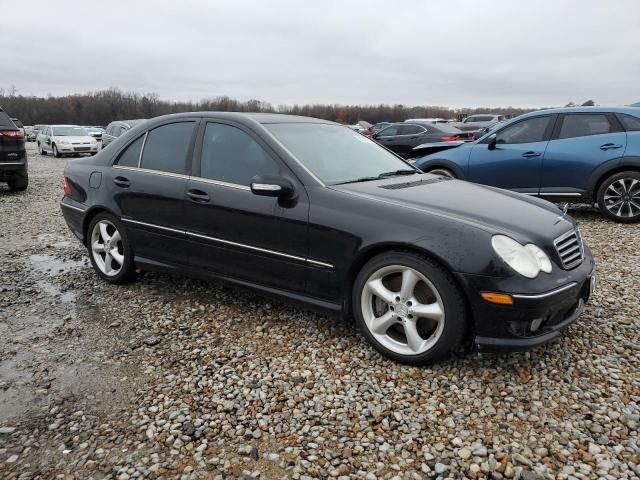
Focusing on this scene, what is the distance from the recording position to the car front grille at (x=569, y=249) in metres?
3.00

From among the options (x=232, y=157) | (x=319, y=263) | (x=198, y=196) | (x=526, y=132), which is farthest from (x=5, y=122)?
(x=526, y=132)

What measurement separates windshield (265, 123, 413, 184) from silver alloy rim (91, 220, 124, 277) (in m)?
1.85

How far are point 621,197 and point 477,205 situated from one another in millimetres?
4740

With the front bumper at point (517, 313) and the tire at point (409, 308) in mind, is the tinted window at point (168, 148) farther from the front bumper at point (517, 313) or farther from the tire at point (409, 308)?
the front bumper at point (517, 313)

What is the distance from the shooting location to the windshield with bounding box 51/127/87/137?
2348 cm

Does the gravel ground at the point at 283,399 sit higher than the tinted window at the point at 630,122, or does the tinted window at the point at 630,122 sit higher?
the tinted window at the point at 630,122

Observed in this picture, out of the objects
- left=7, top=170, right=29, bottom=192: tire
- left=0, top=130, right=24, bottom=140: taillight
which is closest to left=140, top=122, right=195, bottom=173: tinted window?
left=0, top=130, right=24, bottom=140: taillight

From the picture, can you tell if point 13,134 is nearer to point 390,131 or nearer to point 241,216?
point 241,216

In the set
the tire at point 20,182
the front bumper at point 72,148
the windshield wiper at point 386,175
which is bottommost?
the tire at point 20,182

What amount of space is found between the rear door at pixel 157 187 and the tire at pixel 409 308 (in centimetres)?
165

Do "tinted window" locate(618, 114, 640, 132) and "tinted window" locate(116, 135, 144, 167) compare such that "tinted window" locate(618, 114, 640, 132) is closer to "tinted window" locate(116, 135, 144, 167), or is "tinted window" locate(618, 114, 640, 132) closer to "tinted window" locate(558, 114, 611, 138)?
"tinted window" locate(558, 114, 611, 138)

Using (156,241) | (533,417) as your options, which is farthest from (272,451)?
(156,241)

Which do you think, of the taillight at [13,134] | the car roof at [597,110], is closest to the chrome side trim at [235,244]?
the car roof at [597,110]

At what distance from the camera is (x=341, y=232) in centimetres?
315
